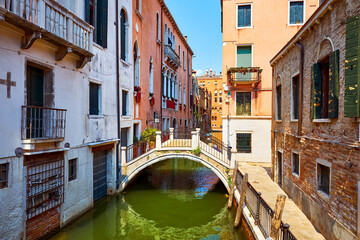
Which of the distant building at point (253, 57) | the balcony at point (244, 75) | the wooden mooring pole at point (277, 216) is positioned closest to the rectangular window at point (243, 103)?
the distant building at point (253, 57)

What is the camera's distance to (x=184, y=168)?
18.3m

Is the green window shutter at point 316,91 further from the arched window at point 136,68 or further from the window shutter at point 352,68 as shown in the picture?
the arched window at point 136,68

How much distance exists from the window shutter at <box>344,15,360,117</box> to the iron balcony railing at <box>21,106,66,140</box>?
265 inches

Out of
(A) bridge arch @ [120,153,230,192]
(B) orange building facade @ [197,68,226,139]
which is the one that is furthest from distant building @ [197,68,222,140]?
(A) bridge arch @ [120,153,230,192]

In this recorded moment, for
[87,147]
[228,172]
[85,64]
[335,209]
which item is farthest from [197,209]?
[85,64]

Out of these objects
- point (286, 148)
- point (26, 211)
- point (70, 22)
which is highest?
point (70, 22)

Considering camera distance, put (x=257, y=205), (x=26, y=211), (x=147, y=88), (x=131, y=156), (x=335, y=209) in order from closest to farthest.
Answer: (x=335, y=209) → (x=26, y=211) → (x=257, y=205) → (x=131, y=156) → (x=147, y=88)

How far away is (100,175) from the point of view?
10.4 meters

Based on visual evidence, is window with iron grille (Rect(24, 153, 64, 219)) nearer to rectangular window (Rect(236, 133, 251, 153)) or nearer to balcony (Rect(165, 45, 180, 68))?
rectangular window (Rect(236, 133, 251, 153))

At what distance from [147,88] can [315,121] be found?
36.0 feet

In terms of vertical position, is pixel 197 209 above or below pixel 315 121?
below

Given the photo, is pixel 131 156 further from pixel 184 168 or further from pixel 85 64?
pixel 184 168

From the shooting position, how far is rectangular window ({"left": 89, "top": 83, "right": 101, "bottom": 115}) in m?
9.54

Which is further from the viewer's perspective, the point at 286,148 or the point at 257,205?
the point at 286,148
